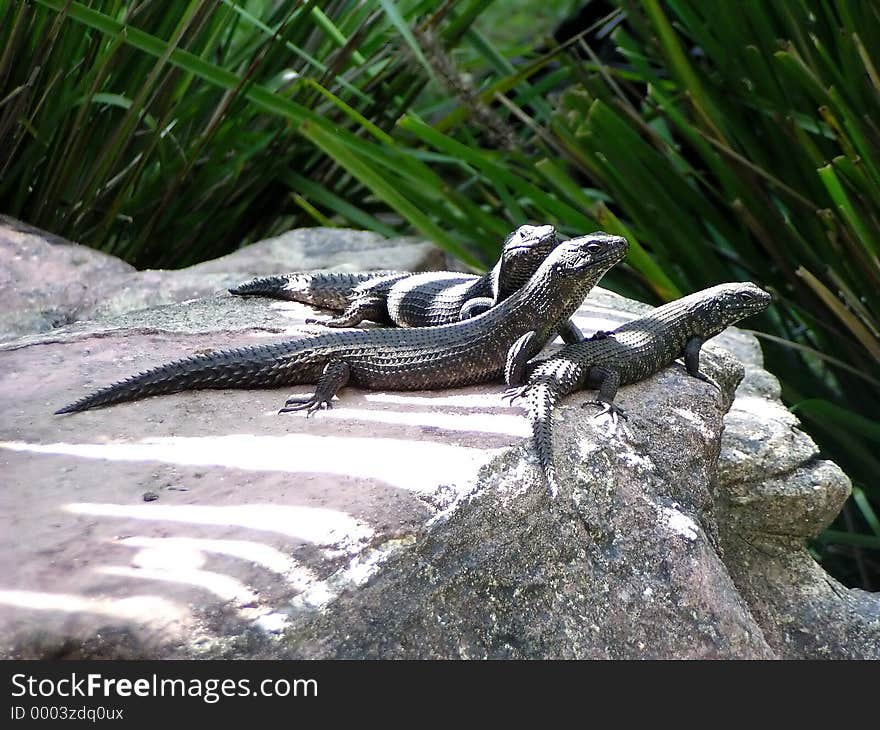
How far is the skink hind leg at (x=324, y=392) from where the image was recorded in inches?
144

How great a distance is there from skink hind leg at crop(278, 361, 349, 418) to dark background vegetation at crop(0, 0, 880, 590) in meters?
1.64

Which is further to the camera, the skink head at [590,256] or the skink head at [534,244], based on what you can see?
the skink head at [534,244]

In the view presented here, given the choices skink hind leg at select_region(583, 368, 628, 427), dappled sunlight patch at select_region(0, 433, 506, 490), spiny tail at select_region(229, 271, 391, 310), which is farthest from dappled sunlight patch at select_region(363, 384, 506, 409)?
spiny tail at select_region(229, 271, 391, 310)

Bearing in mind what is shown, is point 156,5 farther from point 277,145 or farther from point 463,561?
point 463,561

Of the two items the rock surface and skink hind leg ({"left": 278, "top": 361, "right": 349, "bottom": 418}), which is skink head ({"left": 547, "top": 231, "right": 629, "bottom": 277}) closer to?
the rock surface

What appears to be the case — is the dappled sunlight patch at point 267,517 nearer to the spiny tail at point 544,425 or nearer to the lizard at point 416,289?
the spiny tail at point 544,425

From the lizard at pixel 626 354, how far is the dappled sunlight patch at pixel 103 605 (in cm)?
118

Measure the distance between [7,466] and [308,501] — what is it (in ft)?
2.91

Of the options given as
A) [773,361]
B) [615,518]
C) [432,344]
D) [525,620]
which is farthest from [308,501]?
[773,361]

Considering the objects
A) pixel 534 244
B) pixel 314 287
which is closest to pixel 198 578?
pixel 534 244

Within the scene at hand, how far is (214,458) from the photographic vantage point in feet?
10.3

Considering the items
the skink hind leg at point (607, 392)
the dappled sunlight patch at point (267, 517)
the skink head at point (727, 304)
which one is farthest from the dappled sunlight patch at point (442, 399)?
the skink head at point (727, 304)


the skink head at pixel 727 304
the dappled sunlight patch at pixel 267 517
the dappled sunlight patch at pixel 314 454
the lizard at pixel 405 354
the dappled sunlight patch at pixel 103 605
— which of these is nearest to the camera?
the dappled sunlight patch at pixel 103 605

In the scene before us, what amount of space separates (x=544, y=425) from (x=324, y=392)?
814mm
